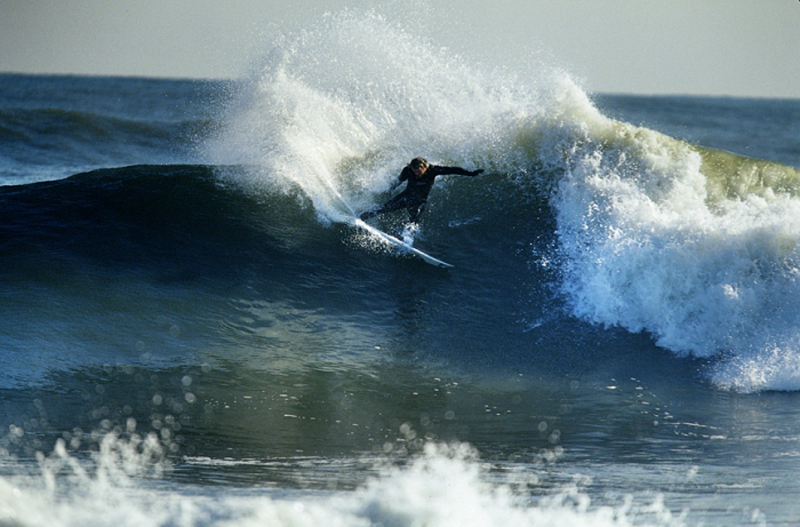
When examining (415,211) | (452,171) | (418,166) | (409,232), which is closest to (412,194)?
(415,211)

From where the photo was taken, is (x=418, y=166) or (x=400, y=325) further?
(x=418, y=166)

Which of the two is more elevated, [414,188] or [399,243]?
[414,188]

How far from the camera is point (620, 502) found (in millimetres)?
3873

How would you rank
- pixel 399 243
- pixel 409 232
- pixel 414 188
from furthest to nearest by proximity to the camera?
pixel 409 232
pixel 399 243
pixel 414 188

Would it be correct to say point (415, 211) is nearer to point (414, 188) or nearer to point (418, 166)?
point (414, 188)

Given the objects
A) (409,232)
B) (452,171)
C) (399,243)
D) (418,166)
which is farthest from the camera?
(409,232)

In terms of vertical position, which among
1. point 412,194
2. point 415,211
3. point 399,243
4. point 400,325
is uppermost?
point 412,194

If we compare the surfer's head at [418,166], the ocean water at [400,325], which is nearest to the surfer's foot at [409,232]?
the ocean water at [400,325]

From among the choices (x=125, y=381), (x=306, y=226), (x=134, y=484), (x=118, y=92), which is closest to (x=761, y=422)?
(x=134, y=484)

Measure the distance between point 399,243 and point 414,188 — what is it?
0.70m

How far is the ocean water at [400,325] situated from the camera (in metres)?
4.00

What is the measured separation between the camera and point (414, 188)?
27.7ft

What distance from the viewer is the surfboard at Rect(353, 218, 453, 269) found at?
8.47 meters

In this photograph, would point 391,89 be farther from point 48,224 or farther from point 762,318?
point 762,318
